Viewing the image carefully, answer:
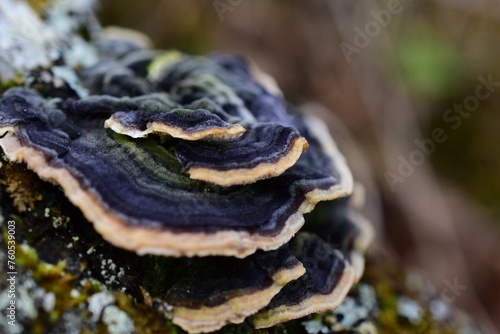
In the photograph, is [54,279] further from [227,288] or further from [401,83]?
[401,83]

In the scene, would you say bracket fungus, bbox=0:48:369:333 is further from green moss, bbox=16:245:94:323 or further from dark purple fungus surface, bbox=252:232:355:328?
green moss, bbox=16:245:94:323

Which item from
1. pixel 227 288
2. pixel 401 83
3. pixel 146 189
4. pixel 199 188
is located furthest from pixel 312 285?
pixel 401 83

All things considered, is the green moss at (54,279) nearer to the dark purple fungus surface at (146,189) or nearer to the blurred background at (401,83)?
the dark purple fungus surface at (146,189)

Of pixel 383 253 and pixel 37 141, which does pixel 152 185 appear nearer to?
pixel 37 141

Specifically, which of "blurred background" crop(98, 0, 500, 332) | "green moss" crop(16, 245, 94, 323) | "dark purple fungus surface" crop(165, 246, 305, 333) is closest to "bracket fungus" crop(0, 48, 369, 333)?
"dark purple fungus surface" crop(165, 246, 305, 333)

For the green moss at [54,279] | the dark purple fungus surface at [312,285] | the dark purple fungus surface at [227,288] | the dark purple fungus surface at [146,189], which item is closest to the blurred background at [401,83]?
the dark purple fungus surface at [312,285]

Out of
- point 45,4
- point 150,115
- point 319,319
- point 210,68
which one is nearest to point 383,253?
point 319,319
